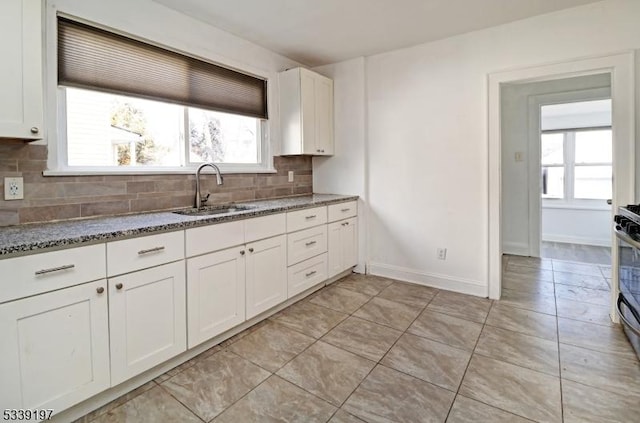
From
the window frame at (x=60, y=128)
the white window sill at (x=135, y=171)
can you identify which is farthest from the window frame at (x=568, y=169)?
the window frame at (x=60, y=128)

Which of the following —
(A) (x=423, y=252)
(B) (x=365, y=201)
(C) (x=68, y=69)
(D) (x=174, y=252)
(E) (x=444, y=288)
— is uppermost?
(C) (x=68, y=69)

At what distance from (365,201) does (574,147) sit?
444 cm

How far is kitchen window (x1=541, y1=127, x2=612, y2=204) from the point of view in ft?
18.4

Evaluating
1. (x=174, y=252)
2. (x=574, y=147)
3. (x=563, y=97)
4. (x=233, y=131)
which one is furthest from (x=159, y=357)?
(x=574, y=147)

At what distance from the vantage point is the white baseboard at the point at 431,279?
321cm

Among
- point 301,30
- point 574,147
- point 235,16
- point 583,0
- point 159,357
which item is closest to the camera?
point 159,357

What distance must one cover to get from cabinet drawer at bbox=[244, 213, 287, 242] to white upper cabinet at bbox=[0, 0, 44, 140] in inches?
49.8

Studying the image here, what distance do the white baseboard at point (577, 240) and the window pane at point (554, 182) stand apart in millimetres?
740

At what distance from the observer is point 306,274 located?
307cm

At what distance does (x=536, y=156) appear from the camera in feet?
A: 14.5

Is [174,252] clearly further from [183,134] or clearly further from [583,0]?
[583,0]

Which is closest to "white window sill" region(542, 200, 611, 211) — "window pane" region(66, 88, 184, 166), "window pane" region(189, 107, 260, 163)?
"window pane" region(189, 107, 260, 163)

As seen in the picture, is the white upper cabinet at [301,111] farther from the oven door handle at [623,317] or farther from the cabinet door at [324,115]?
the oven door handle at [623,317]

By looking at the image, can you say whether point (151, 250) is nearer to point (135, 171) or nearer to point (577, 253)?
point (135, 171)
